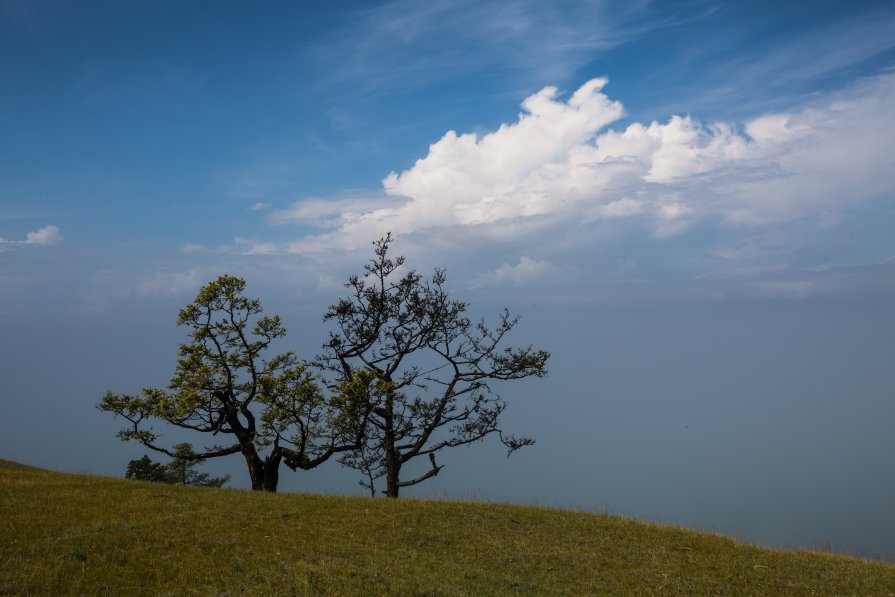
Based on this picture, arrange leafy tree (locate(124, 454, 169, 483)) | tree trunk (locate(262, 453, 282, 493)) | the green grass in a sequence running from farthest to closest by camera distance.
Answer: leafy tree (locate(124, 454, 169, 483)), tree trunk (locate(262, 453, 282, 493)), the green grass

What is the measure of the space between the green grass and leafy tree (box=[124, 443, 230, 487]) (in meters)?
13.8

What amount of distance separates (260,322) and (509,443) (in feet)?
47.6

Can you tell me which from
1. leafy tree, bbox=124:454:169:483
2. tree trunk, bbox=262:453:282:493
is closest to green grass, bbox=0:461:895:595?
tree trunk, bbox=262:453:282:493

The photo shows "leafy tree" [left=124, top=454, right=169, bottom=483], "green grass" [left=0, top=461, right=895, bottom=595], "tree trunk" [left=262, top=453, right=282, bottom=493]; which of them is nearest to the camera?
"green grass" [left=0, top=461, right=895, bottom=595]

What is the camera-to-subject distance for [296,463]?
116ft

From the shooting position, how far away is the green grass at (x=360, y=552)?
17.8m

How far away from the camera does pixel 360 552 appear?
20109 millimetres

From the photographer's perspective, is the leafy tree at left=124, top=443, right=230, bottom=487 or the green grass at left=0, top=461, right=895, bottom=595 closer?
the green grass at left=0, top=461, right=895, bottom=595

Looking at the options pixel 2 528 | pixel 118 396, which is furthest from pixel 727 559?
pixel 118 396

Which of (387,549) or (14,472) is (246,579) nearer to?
(387,549)

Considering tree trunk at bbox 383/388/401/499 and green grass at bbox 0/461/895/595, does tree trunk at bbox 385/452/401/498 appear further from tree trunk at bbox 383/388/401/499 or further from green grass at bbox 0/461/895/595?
green grass at bbox 0/461/895/595

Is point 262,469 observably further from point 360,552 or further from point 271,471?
point 360,552

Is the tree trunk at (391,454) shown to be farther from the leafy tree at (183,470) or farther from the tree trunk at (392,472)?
the leafy tree at (183,470)

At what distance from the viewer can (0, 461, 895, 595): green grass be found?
17.8m
